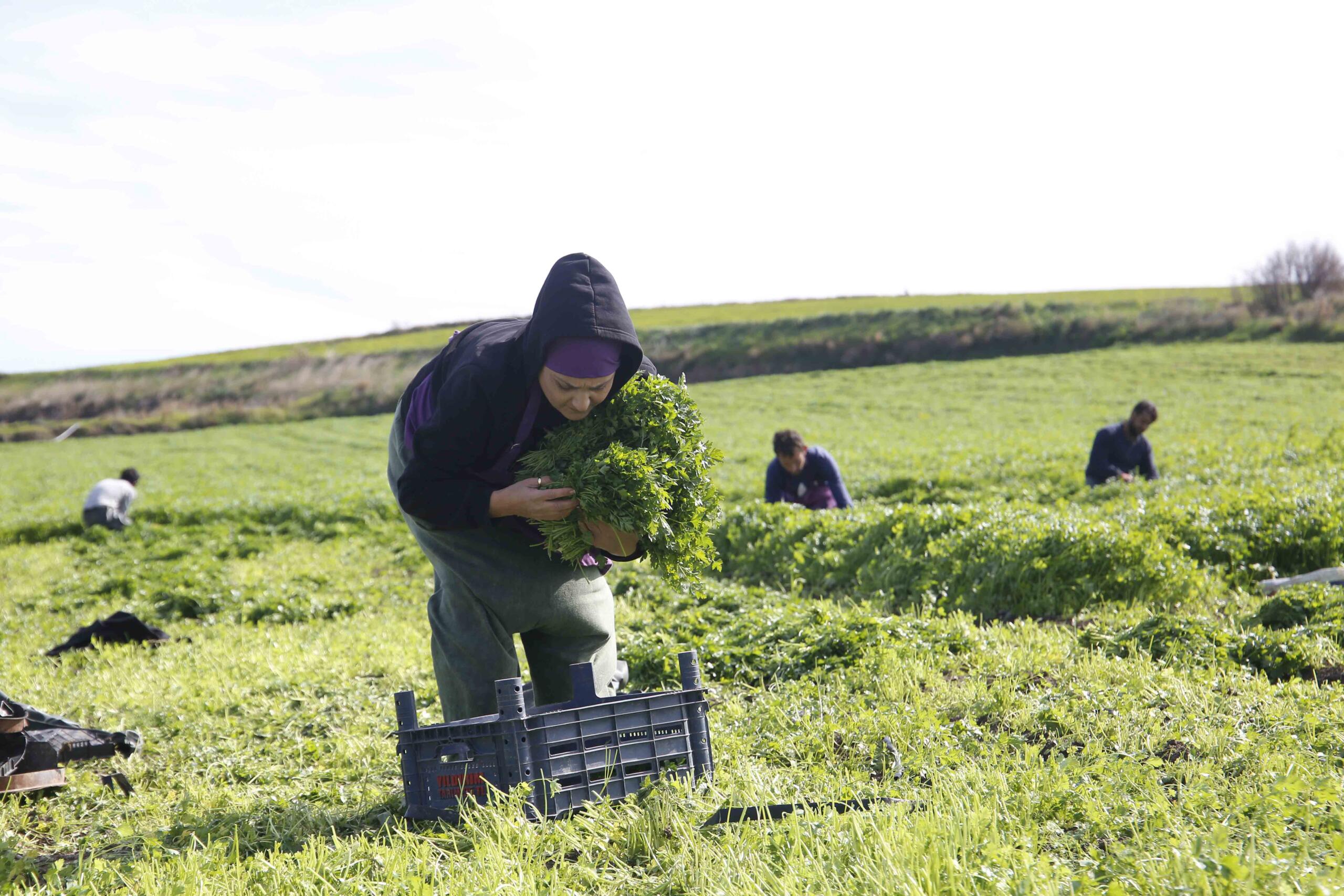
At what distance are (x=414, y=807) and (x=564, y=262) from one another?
232 cm

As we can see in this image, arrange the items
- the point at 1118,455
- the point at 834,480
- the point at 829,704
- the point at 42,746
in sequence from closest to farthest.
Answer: the point at 42,746 < the point at 829,704 < the point at 834,480 < the point at 1118,455

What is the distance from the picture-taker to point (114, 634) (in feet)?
28.7

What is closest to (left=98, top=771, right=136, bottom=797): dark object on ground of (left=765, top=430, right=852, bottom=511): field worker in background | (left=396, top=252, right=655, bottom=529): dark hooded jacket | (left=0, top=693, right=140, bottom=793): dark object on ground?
(left=0, top=693, right=140, bottom=793): dark object on ground

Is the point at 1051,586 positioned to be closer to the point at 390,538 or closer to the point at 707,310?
the point at 390,538

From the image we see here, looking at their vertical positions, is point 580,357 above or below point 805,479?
above

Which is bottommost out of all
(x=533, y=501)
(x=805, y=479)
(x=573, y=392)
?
(x=805, y=479)

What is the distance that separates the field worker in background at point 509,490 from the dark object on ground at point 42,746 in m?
2.11

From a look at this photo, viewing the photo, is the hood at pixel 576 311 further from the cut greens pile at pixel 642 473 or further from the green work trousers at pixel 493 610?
the green work trousers at pixel 493 610

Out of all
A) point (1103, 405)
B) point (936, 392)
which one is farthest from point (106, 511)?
A: point (936, 392)

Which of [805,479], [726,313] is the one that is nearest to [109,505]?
[805,479]

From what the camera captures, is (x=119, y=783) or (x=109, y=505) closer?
(x=119, y=783)

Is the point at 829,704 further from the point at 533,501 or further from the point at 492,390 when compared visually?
the point at 492,390

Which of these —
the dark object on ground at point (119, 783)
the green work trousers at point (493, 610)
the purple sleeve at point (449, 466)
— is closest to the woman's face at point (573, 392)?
the purple sleeve at point (449, 466)

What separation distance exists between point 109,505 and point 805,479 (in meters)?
11.4
